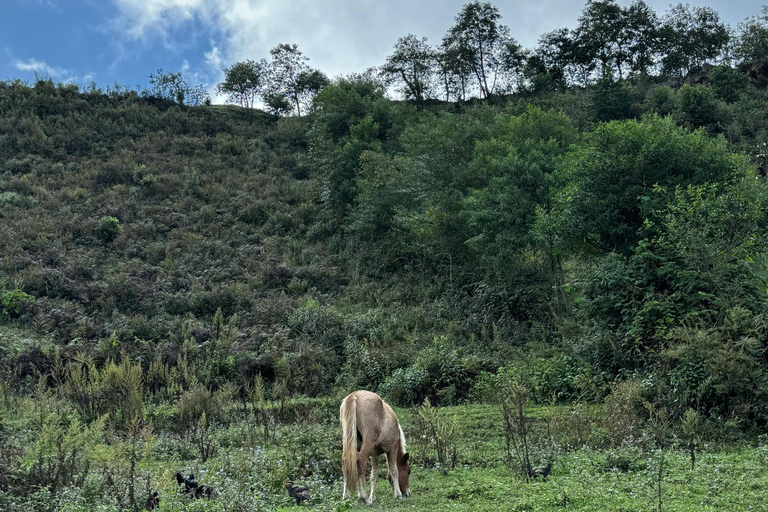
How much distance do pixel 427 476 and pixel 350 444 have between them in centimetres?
205

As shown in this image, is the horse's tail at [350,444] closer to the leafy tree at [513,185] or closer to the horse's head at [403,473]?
the horse's head at [403,473]

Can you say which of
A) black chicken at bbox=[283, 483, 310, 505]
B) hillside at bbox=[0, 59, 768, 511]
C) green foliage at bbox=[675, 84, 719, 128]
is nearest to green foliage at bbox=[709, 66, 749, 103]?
hillside at bbox=[0, 59, 768, 511]

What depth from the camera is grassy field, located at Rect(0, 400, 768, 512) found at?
6648mm

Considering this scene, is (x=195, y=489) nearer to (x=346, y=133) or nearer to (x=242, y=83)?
(x=346, y=133)

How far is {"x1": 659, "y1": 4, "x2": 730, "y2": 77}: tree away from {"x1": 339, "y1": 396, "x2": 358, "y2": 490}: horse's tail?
198 ft

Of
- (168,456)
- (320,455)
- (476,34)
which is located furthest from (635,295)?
(476,34)

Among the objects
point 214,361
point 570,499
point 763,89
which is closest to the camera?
point 570,499

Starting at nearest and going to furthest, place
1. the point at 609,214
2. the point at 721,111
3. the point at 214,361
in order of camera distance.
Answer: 1. the point at 609,214
2. the point at 214,361
3. the point at 721,111

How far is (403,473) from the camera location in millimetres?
7949

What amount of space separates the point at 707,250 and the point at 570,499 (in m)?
9.16

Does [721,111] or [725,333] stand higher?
[721,111]

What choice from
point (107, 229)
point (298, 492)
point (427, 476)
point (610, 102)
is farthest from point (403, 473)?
point (610, 102)

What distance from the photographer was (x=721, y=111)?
40.1 meters

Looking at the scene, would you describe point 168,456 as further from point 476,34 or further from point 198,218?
point 476,34
